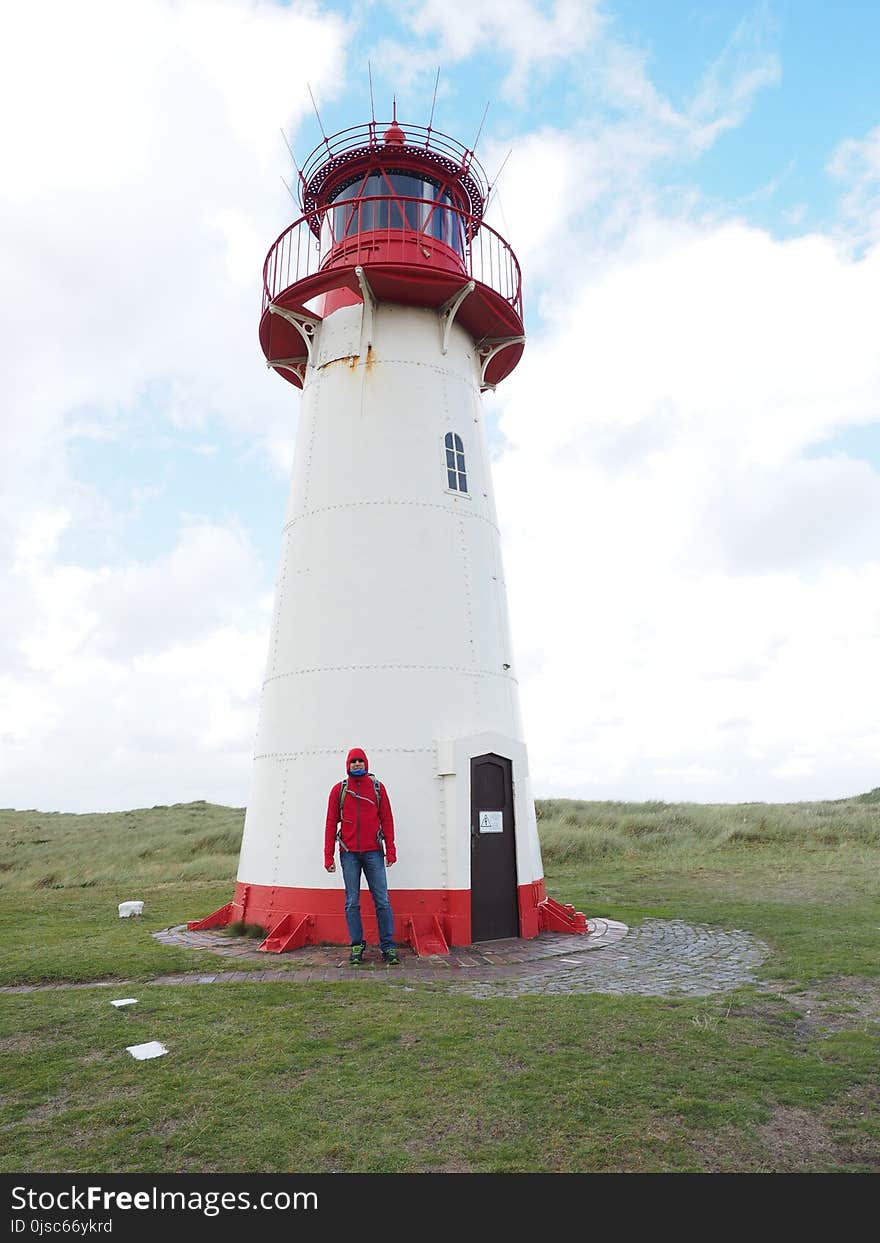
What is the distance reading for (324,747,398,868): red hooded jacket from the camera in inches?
344

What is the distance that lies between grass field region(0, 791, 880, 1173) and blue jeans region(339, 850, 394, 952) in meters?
1.12

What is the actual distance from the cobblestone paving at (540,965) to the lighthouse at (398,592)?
0.40 metres

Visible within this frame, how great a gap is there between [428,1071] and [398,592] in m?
6.13

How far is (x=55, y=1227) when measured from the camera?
342cm

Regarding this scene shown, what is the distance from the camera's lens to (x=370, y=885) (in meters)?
8.77

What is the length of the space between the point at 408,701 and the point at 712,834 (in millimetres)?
15976

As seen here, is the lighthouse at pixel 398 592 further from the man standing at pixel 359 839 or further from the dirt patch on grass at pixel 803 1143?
the dirt patch on grass at pixel 803 1143

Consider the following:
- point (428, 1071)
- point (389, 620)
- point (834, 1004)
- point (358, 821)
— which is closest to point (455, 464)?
point (389, 620)

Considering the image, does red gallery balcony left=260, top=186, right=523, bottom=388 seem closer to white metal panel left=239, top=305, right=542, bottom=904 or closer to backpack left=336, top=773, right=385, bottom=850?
white metal panel left=239, top=305, right=542, bottom=904

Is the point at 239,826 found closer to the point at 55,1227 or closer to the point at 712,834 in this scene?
the point at 712,834

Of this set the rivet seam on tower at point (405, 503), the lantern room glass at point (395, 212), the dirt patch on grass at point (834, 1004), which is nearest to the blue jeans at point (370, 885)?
the dirt patch on grass at point (834, 1004)

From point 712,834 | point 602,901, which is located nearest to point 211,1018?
point 602,901

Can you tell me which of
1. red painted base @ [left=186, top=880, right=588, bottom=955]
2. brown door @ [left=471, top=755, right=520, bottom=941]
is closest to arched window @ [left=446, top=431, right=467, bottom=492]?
brown door @ [left=471, top=755, right=520, bottom=941]

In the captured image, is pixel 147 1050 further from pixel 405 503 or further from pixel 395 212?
pixel 395 212
